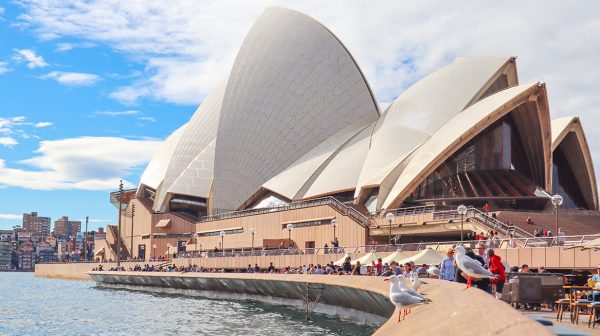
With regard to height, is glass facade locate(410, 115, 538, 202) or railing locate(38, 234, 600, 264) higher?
glass facade locate(410, 115, 538, 202)

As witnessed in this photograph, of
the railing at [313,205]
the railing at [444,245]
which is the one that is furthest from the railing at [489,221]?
the railing at [313,205]

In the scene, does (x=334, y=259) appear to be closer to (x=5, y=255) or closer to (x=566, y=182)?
(x=566, y=182)

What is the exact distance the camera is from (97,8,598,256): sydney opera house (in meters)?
41.6

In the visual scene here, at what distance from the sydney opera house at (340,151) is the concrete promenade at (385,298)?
32.7 feet

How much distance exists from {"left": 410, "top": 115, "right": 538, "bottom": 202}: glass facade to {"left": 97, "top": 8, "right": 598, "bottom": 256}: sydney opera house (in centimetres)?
8

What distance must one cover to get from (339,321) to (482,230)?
524 inches

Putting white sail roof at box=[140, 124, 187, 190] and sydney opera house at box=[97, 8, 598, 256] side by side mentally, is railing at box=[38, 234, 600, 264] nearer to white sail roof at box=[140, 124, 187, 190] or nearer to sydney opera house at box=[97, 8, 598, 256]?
sydney opera house at box=[97, 8, 598, 256]

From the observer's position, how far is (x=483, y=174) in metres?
43.2

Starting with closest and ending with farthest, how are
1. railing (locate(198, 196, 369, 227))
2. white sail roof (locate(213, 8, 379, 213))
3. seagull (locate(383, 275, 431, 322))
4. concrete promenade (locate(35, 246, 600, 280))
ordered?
seagull (locate(383, 275, 431, 322)), concrete promenade (locate(35, 246, 600, 280)), railing (locate(198, 196, 369, 227)), white sail roof (locate(213, 8, 379, 213))

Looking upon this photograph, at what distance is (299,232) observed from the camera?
46781 millimetres

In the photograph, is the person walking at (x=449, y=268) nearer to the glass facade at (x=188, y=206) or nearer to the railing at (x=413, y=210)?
the railing at (x=413, y=210)

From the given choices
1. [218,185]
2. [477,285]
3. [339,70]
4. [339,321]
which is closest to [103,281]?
[218,185]

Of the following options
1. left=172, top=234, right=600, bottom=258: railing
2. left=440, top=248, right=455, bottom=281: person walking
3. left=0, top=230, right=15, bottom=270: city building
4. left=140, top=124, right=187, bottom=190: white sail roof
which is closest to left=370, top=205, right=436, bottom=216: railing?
left=172, top=234, right=600, bottom=258: railing

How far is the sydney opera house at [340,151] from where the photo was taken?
41.6 m
